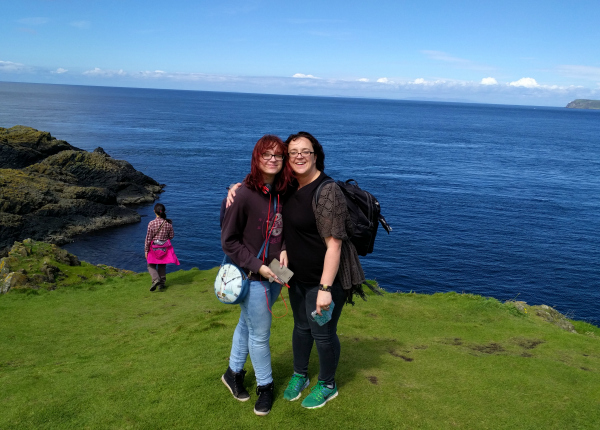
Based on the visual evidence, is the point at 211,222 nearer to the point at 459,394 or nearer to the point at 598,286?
the point at 598,286

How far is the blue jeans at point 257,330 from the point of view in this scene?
516cm

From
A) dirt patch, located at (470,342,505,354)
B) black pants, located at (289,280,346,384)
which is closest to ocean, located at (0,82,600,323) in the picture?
dirt patch, located at (470,342,505,354)

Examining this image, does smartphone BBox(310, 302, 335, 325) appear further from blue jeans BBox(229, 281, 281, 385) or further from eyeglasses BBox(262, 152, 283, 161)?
eyeglasses BBox(262, 152, 283, 161)

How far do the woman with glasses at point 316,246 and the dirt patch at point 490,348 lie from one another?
3852mm

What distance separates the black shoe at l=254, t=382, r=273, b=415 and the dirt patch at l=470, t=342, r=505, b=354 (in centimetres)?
428

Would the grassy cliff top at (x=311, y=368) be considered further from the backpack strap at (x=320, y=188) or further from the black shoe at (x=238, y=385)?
the backpack strap at (x=320, y=188)

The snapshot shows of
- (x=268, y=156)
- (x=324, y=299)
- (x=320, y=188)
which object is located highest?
(x=268, y=156)

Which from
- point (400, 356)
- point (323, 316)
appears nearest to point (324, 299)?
point (323, 316)

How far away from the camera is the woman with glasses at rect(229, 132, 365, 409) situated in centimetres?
480

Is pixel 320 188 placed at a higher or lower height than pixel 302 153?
lower

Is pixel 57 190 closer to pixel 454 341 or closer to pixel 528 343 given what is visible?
pixel 454 341

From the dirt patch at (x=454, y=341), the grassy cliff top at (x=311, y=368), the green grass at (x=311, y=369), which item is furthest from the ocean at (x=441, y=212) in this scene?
the dirt patch at (x=454, y=341)

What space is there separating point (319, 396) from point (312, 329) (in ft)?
3.11

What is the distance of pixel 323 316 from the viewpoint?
16.8 ft
